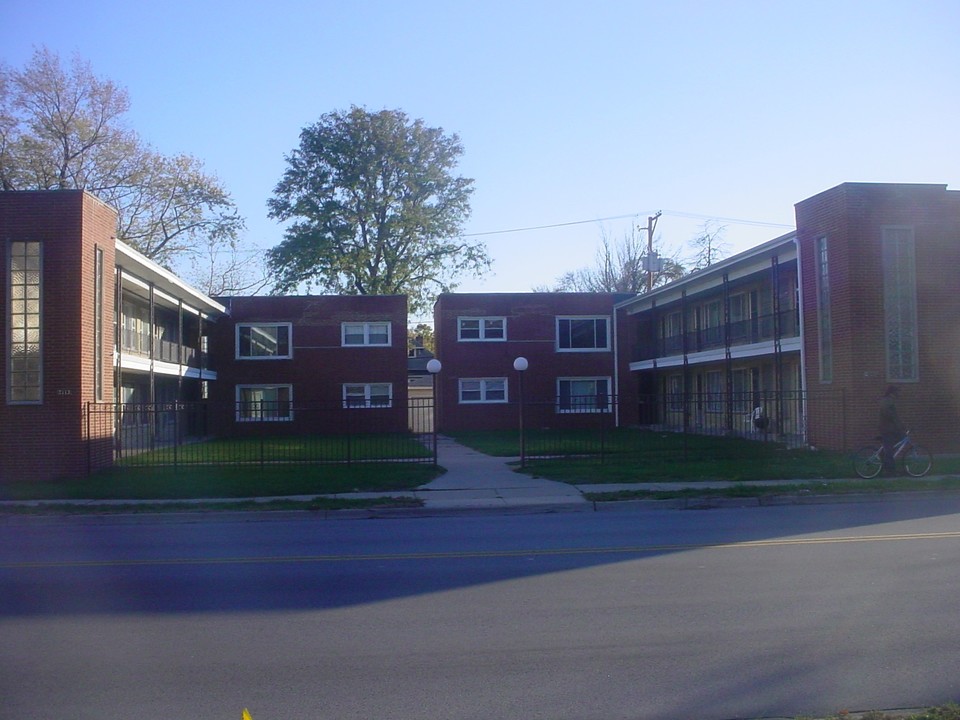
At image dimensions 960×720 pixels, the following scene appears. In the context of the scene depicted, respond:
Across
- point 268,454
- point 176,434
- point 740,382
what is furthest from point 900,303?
point 176,434

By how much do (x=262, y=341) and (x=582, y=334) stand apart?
14.4 meters

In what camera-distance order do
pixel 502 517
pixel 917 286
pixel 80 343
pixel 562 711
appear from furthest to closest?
pixel 917 286 → pixel 80 343 → pixel 502 517 → pixel 562 711

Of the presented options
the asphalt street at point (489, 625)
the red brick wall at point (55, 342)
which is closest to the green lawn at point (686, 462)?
the asphalt street at point (489, 625)

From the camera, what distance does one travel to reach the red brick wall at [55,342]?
2073cm

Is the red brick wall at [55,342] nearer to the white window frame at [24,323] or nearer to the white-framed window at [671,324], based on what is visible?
the white window frame at [24,323]

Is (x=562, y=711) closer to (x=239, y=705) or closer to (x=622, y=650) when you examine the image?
(x=622, y=650)

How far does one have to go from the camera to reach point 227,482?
1958 cm

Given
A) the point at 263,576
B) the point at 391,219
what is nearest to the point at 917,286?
the point at 263,576

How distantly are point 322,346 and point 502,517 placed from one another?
26513 millimetres

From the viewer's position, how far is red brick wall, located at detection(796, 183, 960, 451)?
23.6 metres

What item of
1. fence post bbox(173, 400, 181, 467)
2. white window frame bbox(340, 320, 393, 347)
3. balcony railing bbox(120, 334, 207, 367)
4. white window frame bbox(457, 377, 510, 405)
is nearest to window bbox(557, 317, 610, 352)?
white window frame bbox(457, 377, 510, 405)

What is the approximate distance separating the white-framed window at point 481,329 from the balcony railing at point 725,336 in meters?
6.38

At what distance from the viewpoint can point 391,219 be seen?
50531 millimetres

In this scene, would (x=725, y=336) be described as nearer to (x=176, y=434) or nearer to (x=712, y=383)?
(x=712, y=383)
